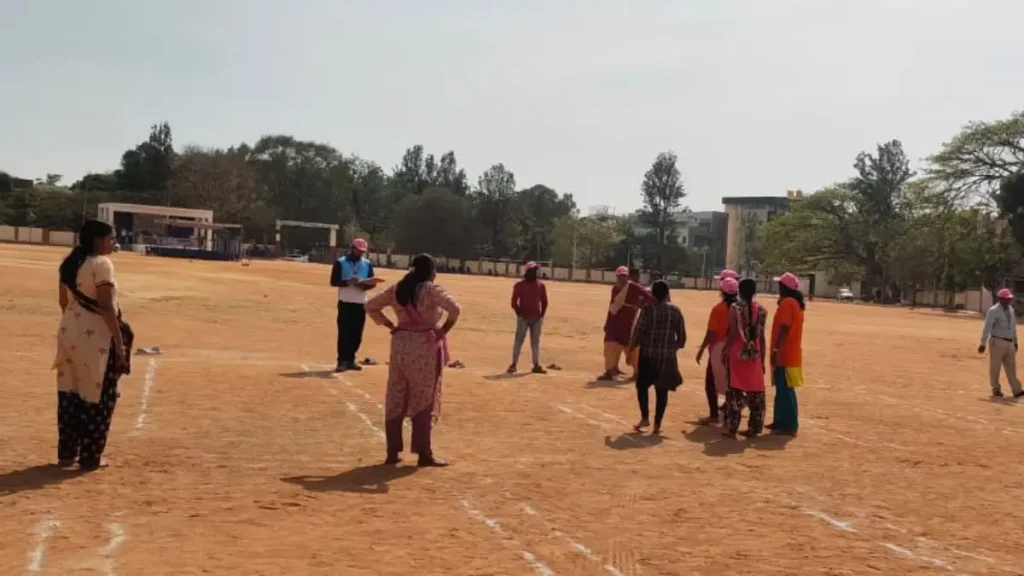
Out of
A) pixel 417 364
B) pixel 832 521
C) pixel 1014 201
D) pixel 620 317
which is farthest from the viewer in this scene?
pixel 1014 201

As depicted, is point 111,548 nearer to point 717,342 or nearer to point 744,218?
point 717,342

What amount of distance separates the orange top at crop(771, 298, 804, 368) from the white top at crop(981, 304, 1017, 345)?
673 centimetres

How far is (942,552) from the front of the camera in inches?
231

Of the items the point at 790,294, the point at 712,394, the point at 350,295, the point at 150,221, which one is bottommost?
the point at 712,394

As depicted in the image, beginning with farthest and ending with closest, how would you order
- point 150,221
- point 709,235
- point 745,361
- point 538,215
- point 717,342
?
point 709,235
point 538,215
point 150,221
point 717,342
point 745,361

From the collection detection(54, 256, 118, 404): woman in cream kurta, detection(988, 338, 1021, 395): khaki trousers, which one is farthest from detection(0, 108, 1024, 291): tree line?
detection(54, 256, 118, 404): woman in cream kurta

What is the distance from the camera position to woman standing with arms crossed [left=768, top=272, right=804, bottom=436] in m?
10.2

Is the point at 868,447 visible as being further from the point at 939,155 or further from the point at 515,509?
the point at 939,155

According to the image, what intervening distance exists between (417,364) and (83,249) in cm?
247

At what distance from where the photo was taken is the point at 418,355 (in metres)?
7.56

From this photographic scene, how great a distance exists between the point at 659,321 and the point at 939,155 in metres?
54.7

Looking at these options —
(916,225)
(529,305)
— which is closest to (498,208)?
(916,225)

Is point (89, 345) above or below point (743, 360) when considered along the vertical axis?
above

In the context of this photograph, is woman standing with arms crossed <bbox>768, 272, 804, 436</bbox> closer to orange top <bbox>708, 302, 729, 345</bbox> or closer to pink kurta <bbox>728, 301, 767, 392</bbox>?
pink kurta <bbox>728, 301, 767, 392</bbox>
